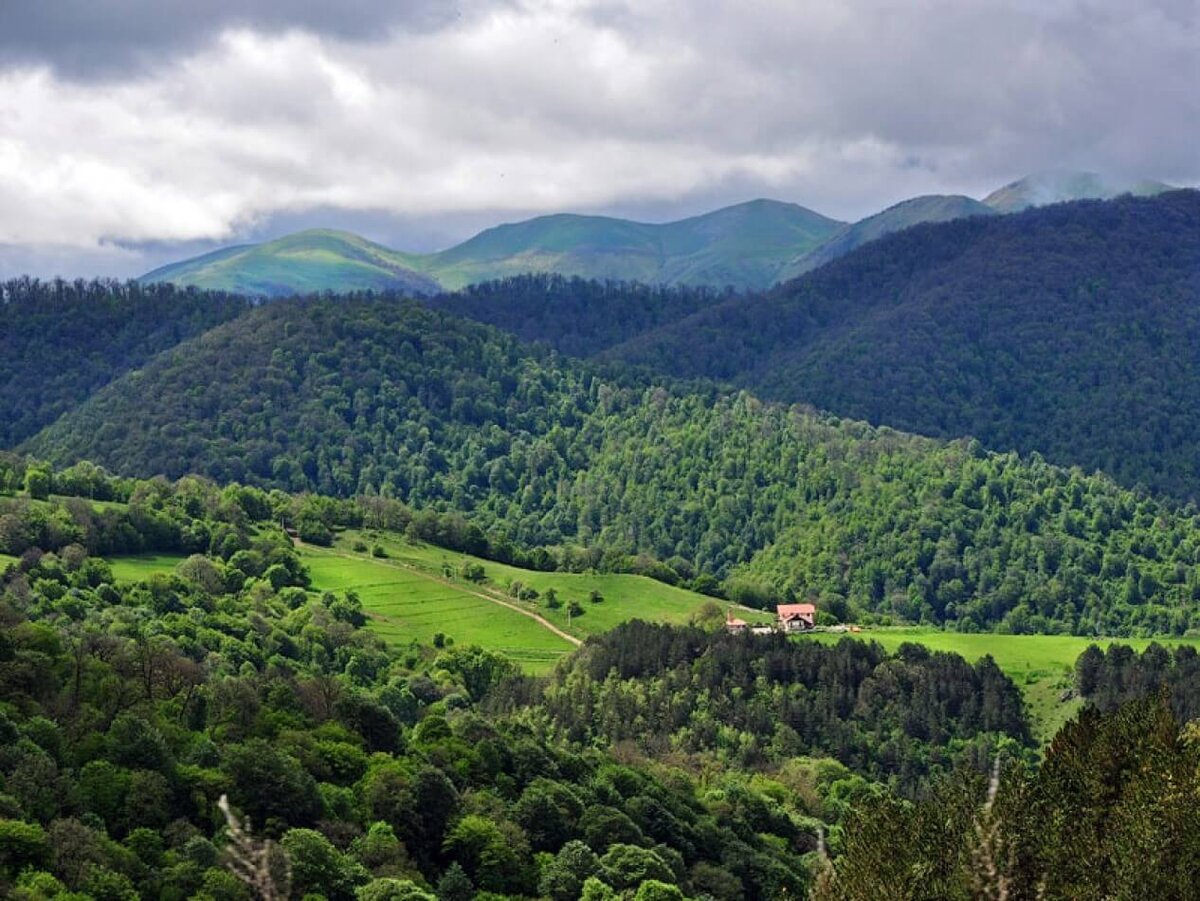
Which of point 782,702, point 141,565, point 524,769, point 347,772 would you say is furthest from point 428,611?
point 347,772

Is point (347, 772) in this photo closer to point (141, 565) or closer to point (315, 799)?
point (315, 799)

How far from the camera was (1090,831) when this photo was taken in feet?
200

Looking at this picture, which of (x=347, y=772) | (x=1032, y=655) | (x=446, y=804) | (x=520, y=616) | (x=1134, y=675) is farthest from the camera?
(x=520, y=616)

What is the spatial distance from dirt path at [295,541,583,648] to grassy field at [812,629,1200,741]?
2898cm

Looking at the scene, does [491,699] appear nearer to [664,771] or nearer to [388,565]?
[664,771]

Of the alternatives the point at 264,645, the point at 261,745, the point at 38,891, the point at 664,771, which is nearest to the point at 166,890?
the point at 38,891

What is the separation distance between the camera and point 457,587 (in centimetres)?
18875

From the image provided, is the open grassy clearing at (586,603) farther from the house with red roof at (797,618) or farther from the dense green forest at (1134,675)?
the dense green forest at (1134,675)

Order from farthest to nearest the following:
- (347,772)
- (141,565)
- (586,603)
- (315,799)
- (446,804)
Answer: (586,603) → (141,565) → (347,772) → (446,804) → (315,799)

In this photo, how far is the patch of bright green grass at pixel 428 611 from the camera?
16725cm

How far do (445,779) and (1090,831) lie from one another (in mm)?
33407

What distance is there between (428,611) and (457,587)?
531 inches

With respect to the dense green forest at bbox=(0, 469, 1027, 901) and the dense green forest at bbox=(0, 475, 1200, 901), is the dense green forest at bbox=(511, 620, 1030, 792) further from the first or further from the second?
the dense green forest at bbox=(0, 469, 1027, 901)

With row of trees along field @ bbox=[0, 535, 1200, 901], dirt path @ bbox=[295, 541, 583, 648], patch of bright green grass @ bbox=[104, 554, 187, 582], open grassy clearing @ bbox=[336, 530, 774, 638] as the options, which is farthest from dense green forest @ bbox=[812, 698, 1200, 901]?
open grassy clearing @ bbox=[336, 530, 774, 638]
